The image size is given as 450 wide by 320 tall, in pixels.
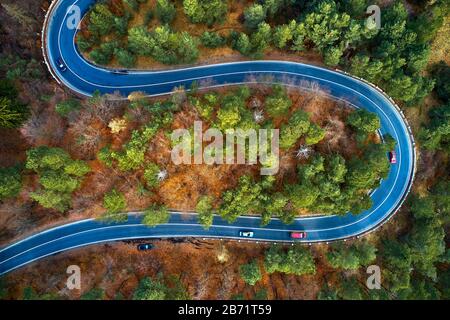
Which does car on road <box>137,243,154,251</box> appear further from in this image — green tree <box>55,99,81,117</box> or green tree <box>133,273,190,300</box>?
green tree <box>55,99,81,117</box>

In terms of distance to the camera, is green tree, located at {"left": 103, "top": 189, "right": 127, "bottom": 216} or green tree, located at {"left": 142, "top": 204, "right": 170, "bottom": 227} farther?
green tree, located at {"left": 142, "top": 204, "right": 170, "bottom": 227}

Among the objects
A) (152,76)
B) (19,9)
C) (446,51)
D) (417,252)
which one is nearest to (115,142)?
(152,76)

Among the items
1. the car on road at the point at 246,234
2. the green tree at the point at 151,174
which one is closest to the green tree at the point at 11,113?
the green tree at the point at 151,174

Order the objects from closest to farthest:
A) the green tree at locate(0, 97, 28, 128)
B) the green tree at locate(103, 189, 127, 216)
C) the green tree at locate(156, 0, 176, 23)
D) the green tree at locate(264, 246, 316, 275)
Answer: the green tree at locate(0, 97, 28, 128)
the green tree at locate(103, 189, 127, 216)
the green tree at locate(264, 246, 316, 275)
the green tree at locate(156, 0, 176, 23)

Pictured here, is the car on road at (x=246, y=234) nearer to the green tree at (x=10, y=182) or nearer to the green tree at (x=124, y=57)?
the green tree at (x=124, y=57)

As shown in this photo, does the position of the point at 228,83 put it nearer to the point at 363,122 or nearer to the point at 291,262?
the point at 363,122

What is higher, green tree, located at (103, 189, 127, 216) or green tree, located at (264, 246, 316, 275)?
green tree, located at (103, 189, 127, 216)

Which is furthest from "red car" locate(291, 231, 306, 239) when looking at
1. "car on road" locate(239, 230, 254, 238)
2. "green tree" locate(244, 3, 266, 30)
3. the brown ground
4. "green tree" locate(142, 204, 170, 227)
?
"green tree" locate(244, 3, 266, 30)

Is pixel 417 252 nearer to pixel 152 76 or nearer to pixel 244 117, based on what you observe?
pixel 244 117

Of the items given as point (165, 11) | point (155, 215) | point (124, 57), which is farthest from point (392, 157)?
point (124, 57)
